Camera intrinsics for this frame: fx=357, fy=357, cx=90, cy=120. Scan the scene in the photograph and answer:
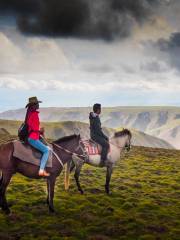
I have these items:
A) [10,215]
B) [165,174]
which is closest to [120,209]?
[10,215]

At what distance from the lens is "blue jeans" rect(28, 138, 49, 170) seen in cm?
1502

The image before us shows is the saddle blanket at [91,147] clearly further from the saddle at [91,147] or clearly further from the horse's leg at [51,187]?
the horse's leg at [51,187]

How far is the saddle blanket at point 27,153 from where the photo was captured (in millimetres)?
14836

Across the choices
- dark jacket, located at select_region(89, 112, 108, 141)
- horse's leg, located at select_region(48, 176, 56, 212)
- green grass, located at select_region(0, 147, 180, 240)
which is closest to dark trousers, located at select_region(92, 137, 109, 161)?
dark jacket, located at select_region(89, 112, 108, 141)

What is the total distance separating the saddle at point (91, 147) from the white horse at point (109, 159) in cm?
22

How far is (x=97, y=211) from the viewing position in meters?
16.4

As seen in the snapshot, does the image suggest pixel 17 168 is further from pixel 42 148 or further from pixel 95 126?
pixel 95 126

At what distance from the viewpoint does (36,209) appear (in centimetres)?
1612

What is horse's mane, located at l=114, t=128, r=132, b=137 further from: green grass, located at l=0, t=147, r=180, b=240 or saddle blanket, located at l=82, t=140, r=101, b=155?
green grass, located at l=0, t=147, r=180, b=240

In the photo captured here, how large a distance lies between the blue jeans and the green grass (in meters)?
2.27

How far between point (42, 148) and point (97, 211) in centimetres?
400

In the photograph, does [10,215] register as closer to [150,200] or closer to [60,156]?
[60,156]

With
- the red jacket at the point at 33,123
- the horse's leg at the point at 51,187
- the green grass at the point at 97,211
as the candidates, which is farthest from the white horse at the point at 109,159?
the red jacket at the point at 33,123

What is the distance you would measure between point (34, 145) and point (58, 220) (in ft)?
10.7
